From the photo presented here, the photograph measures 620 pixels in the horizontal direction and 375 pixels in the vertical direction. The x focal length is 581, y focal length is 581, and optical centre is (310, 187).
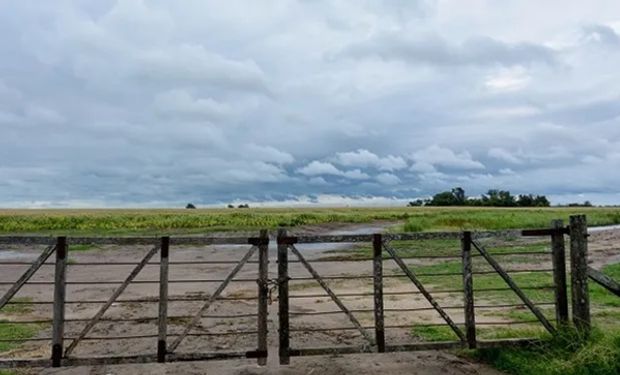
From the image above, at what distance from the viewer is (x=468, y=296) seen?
9000mm

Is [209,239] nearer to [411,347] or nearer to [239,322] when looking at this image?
[411,347]

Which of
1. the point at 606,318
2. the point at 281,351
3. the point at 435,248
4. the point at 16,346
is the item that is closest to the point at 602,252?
the point at 435,248

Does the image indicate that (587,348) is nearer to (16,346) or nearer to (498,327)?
(498,327)

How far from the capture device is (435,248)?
29828 mm

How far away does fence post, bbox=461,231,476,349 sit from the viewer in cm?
890

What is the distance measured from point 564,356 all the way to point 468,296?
5.30 feet

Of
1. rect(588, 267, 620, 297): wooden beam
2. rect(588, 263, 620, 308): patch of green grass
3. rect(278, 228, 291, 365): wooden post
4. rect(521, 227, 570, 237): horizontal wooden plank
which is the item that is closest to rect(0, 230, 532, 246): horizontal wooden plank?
rect(521, 227, 570, 237): horizontal wooden plank

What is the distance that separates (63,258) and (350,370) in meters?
4.52

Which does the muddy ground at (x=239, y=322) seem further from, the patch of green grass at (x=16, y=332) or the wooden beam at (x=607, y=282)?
the wooden beam at (x=607, y=282)

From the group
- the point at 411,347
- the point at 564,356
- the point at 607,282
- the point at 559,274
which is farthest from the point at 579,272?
the point at 411,347

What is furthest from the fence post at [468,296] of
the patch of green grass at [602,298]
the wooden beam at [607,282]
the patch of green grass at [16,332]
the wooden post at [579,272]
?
the patch of green grass at [16,332]

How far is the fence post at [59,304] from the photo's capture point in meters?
8.24

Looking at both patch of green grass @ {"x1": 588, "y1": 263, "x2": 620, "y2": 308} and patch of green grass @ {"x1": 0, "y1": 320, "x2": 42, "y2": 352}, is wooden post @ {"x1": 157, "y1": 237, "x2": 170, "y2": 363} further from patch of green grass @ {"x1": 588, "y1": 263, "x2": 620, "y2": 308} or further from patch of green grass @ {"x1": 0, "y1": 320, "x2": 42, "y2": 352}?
patch of green grass @ {"x1": 588, "y1": 263, "x2": 620, "y2": 308}

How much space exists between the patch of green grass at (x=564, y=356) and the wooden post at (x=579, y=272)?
396 millimetres
